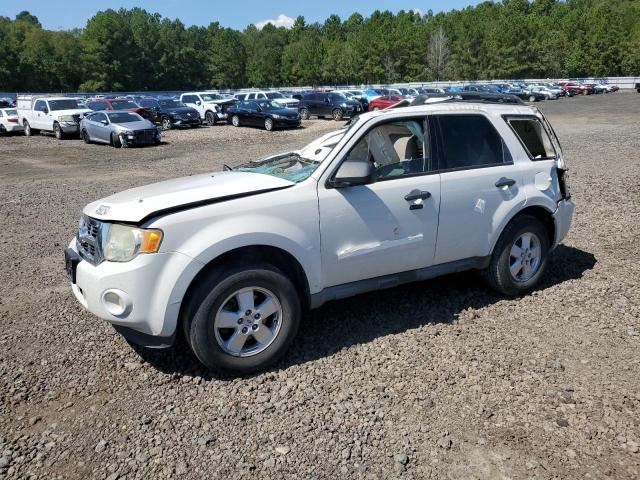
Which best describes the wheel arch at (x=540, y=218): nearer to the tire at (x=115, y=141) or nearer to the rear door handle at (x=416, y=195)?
the rear door handle at (x=416, y=195)

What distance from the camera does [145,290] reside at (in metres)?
3.41

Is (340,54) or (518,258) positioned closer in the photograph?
(518,258)

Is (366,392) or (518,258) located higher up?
(518,258)

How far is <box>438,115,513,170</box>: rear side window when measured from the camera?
14.7 ft

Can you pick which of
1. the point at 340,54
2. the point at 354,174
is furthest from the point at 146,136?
the point at 340,54

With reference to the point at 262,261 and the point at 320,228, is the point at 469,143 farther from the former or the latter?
the point at 262,261

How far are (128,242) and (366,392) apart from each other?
1865 mm

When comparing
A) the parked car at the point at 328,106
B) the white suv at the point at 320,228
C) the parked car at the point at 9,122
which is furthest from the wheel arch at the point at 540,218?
the parked car at the point at 9,122

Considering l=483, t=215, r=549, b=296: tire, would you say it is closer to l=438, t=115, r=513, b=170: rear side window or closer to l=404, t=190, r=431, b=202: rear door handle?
l=438, t=115, r=513, b=170: rear side window

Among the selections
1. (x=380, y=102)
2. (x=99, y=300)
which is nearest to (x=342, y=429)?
(x=99, y=300)

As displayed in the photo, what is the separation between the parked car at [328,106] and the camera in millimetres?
30125

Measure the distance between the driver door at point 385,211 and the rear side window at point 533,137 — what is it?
1079 millimetres

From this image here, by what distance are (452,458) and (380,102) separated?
31.7 m

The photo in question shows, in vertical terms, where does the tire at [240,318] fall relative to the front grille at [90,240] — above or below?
below
